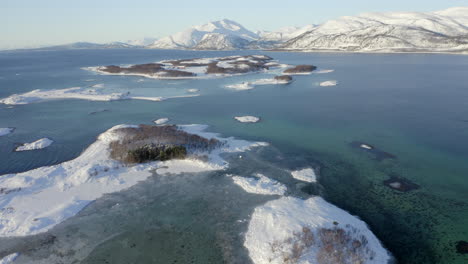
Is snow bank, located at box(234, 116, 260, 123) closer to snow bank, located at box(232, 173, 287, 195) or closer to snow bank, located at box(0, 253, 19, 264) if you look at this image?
snow bank, located at box(232, 173, 287, 195)

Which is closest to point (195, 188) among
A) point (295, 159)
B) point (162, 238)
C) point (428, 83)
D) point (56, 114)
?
point (162, 238)

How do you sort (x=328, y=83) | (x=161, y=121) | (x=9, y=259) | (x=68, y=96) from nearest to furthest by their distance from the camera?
1. (x=9, y=259)
2. (x=161, y=121)
3. (x=68, y=96)
4. (x=328, y=83)

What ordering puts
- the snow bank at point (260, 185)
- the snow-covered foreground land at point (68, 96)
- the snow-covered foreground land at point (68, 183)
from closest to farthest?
the snow-covered foreground land at point (68, 183) → the snow bank at point (260, 185) → the snow-covered foreground land at point (68, 96)

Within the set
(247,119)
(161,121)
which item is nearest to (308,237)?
(247,119)

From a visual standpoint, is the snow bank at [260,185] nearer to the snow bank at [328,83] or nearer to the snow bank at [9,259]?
the snow bank at [9,259]

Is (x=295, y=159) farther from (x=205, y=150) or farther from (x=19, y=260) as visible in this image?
(x=19, y=260)

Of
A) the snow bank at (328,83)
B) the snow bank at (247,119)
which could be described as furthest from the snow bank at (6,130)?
the snow bank at (328,83)

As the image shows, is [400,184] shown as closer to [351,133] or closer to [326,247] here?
[326,247]
